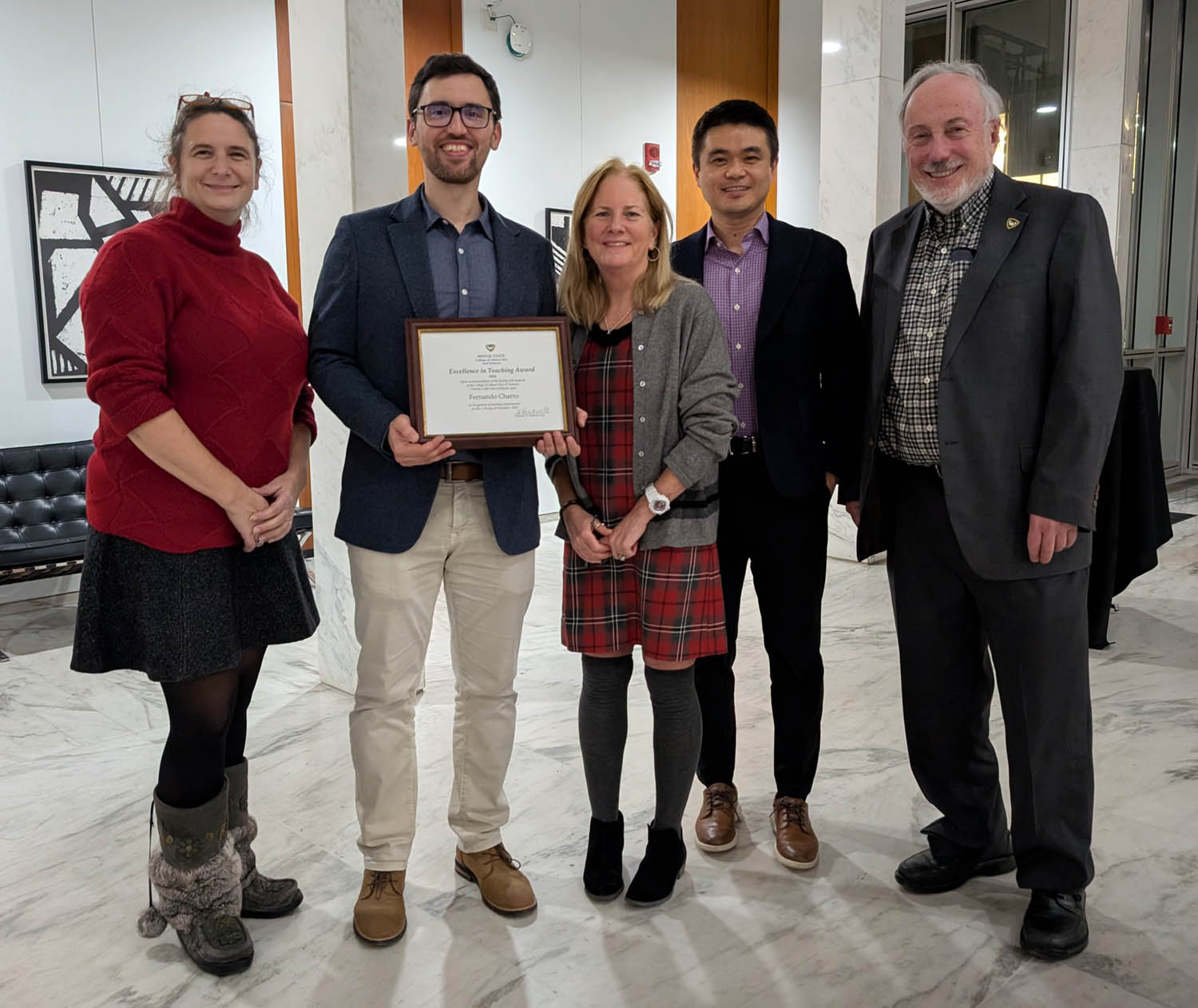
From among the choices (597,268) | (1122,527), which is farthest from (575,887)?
(1122,527)

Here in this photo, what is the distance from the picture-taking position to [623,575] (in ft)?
7.70

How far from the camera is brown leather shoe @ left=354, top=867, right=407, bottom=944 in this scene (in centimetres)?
227

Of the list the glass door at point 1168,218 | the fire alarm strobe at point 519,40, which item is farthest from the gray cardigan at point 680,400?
the glass door at point 1168,218

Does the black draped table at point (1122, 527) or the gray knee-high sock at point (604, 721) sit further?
the black draped table at point (1122, 527)

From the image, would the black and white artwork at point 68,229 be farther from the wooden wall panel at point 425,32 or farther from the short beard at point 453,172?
the short beard at point 453,172

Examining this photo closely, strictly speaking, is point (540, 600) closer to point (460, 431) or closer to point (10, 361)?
point (10, 361)

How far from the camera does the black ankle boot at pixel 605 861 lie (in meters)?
2.43

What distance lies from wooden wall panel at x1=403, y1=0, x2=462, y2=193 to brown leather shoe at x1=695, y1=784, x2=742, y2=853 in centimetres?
458

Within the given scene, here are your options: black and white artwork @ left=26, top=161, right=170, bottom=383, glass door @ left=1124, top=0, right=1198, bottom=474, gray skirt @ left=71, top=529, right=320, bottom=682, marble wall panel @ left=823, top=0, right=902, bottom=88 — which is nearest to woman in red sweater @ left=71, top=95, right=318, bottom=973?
gray skirt @ left=71, top=529, right=320, bottom=682

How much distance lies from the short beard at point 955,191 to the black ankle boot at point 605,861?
61.2 inches

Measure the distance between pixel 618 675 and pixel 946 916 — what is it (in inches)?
35.7

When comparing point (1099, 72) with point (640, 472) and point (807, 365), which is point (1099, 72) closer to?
point (807, 365)

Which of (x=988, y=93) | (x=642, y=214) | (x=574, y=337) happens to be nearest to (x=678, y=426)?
(x=574, y=337)

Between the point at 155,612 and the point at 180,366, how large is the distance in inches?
18.5
